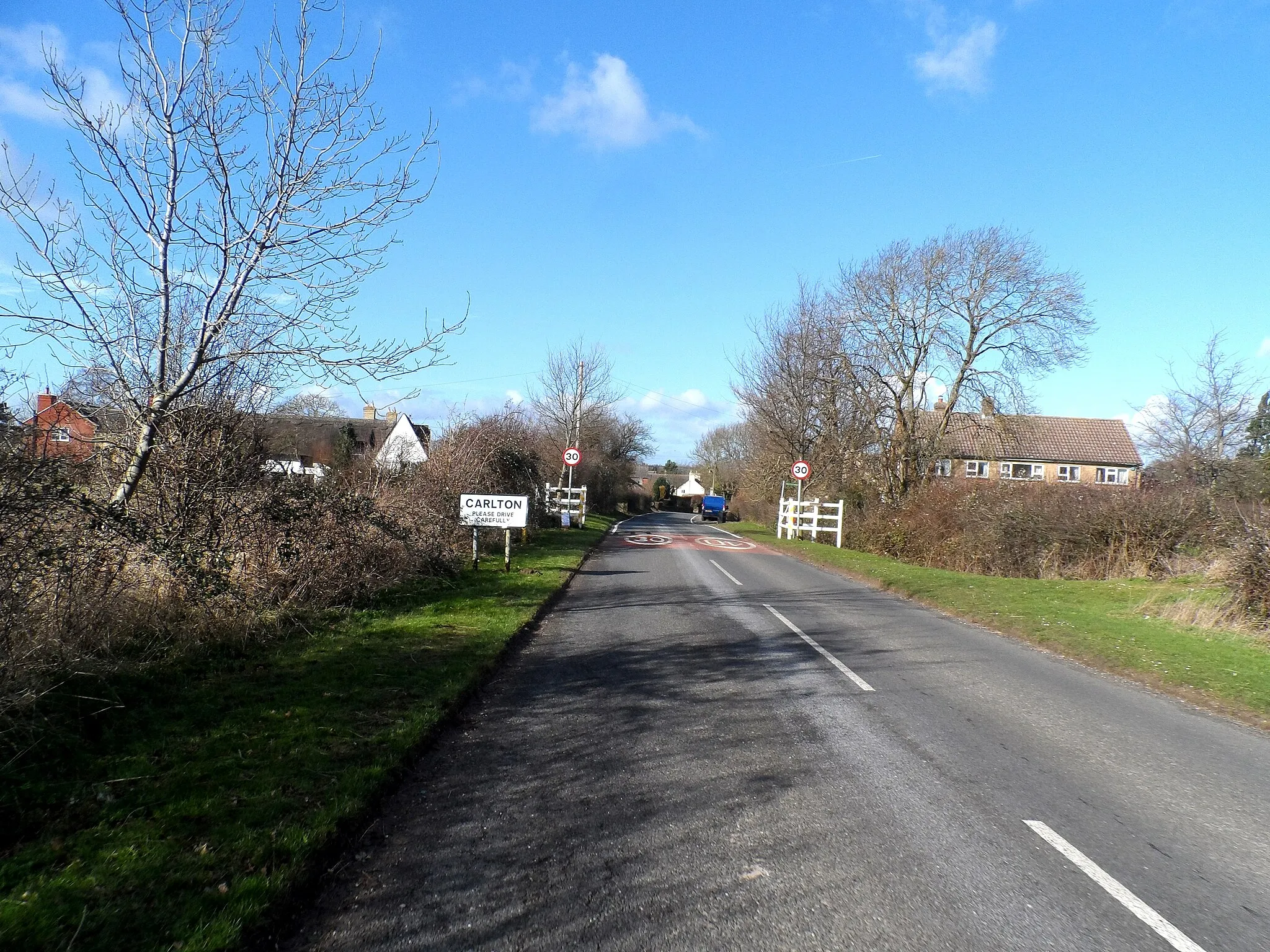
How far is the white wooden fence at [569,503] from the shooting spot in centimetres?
3338

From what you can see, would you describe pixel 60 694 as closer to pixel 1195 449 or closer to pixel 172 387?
pixel 172 387

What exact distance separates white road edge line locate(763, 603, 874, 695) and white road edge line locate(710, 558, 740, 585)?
4.39m

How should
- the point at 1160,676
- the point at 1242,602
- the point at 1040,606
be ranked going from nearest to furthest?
the point at 1160,676 < the point at 1242,602 < the point at 1040,606

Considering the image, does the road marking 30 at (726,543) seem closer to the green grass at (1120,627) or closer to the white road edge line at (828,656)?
the green grass at (1120,627)

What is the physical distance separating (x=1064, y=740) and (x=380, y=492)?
11.2 m

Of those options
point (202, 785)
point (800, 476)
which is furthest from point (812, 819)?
point (800, 476)

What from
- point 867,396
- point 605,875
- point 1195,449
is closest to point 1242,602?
point 605,875

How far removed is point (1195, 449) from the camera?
105ft

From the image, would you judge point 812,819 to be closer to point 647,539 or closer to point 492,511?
point 492,511

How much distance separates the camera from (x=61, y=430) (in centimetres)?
661

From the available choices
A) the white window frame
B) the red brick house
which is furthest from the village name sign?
the white window frame

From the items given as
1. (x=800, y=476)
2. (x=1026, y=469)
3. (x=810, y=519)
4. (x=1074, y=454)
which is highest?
(x=1074, y=454)

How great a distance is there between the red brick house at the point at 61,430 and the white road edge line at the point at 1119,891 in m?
7.00

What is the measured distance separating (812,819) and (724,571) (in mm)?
14547
